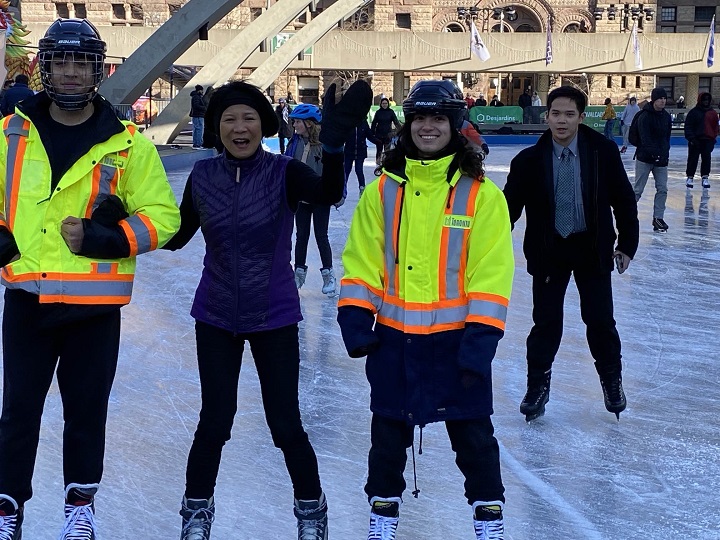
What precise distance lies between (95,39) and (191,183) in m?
0.47

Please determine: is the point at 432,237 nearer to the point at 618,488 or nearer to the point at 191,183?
the point at 191,183

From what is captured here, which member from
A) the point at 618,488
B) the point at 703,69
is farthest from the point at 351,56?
the point at 618,488

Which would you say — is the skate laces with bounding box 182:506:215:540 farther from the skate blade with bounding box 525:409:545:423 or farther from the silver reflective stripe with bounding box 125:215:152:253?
the skate blade with bounding box 525:409:545:423

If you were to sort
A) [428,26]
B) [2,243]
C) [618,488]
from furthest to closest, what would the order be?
[428,26] → [618,488] → [2,243]

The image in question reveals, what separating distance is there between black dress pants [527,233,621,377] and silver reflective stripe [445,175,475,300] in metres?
1.35

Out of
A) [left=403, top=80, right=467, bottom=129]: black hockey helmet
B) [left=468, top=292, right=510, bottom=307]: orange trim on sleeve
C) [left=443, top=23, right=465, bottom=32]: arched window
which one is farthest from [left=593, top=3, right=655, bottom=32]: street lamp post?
[left=468, top=292, right=510, bottom=307]: orange trim on sleeve

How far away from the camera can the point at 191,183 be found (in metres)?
2.91

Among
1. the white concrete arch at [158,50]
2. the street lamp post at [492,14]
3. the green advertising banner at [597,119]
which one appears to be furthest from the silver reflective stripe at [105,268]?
the street lamp post at [492,14]

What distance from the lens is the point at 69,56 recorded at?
2711 mm

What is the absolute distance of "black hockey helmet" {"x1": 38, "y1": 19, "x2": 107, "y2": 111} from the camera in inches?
106

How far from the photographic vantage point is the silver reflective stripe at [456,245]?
2.66m

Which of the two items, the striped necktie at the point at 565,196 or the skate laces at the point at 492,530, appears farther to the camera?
the striped necktie at the point at 565,196

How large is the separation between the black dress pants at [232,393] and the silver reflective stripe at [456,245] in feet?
1.58

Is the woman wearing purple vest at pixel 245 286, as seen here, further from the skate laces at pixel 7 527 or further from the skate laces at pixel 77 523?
the skate laces at pixel 7 527
